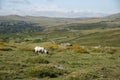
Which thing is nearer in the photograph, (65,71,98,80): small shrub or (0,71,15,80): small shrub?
(65,71,98,80): small shrub

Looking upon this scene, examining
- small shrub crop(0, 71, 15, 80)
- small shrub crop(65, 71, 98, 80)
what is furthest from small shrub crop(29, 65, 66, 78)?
small shrub crop(65, 71, 98, 80)

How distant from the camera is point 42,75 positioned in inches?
795

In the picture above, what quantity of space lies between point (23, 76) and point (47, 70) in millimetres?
1918

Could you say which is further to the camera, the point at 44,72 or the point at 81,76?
the point at 44,72

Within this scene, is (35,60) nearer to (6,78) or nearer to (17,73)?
(17,73)

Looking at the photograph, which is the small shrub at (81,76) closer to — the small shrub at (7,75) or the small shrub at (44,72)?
the small shrub at (44,72)

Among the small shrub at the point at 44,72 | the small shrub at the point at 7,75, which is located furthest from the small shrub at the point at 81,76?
the small shrub at the point at 7,75

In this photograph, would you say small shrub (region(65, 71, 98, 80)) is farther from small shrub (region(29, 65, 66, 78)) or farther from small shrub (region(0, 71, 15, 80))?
small shrub (region(0, 71, 15, 80))

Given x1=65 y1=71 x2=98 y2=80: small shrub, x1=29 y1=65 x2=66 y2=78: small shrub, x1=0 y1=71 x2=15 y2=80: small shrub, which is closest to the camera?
x1=65 y1=71 x2=98 y2=80: small shrub

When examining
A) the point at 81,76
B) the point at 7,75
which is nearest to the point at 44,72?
the point at 7,75

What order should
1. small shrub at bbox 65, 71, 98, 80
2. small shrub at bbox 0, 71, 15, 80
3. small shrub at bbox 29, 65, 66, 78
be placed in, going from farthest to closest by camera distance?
small shrub at bbox 29, 65, 66, 78 < small shrub at bbox 0, 71, 15, 80 < small shrub at bbox 65, 71, 98, 80

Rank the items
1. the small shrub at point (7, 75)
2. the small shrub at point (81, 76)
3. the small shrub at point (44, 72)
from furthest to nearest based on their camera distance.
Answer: the small shrub at point (44, 72) < the small shrub at point (7, 75) < the small shrub at point (81, 76)

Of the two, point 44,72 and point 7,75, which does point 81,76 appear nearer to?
point 44,72

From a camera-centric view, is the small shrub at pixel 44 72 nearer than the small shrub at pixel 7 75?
No
